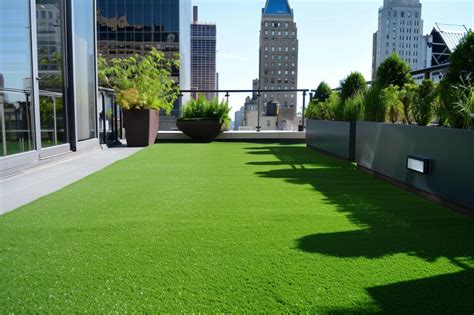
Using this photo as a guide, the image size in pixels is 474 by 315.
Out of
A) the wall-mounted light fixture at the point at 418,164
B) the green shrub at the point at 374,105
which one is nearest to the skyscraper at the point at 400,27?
the green shrub at the point at 374,105

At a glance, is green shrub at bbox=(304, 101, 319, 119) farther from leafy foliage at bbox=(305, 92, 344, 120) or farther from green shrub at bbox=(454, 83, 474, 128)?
green shrub at bbox=(454, 83, 474, 128)

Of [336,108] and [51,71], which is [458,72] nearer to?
[336,108]

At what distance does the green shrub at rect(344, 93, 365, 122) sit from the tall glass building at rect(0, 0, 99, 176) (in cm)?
470

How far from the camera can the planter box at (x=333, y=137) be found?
22.5ft

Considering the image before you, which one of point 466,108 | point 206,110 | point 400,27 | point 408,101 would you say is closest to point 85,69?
point 206,110

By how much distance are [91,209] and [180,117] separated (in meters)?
8.10

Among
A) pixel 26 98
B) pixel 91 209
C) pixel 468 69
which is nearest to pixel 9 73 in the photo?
pixel 26 98

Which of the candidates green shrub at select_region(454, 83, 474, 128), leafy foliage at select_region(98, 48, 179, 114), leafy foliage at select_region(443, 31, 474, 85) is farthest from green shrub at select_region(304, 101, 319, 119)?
green shrub at select_region(454, 83, 474, 128)

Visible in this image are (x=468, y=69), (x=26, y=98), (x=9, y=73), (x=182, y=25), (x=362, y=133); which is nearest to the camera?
(x=468, y=69)

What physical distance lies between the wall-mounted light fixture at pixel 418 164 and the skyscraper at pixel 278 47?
10051 centimetres

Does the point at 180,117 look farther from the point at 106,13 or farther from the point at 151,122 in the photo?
the point at 106,13

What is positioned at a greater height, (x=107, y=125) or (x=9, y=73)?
(x=9, y=73)

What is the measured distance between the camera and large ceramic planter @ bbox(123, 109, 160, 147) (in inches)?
383

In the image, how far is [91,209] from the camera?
11.6 ft
